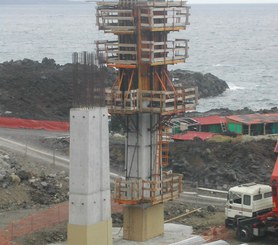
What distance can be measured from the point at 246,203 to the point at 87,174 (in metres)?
9.74

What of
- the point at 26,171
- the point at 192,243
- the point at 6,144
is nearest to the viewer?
the point at 192,243

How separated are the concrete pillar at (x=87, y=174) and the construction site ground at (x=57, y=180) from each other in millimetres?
4826

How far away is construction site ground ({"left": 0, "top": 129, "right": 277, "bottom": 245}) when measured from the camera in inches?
1287

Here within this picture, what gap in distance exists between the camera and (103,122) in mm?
25969

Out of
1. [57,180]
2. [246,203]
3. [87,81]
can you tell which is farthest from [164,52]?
[57,180]

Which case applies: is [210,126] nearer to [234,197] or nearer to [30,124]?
[30,124]

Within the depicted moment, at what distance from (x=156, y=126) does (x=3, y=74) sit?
42920 millimetres

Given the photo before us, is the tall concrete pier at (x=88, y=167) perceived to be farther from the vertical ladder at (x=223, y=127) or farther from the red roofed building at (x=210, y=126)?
the vertical ladder at (x=223, y=127)

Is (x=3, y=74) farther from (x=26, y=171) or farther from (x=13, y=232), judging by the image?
(x=13, y=232)

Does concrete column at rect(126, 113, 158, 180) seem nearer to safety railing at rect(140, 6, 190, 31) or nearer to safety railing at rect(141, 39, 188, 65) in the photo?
safety railing at rect(141, 39, 188, 65)

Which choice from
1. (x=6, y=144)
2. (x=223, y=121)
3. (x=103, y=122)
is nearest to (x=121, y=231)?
(x=103, y=122)

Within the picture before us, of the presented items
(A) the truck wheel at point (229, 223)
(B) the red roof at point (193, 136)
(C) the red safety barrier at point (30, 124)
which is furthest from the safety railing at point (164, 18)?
(C) the red safety barrier at point (30, 124)

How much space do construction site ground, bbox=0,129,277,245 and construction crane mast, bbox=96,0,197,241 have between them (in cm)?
252

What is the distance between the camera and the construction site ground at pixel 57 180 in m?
32.7
